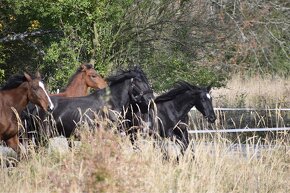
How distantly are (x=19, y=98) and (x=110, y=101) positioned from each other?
1554mm

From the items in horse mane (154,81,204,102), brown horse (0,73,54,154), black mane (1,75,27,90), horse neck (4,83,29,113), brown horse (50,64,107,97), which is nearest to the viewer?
brown horse (0,73,54,154)

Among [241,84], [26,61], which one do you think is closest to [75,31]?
[26,61]

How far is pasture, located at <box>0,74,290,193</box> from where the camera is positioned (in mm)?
6871

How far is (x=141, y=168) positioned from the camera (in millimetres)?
7285

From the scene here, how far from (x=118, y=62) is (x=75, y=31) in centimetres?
175

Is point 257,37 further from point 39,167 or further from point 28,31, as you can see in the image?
point 39,167

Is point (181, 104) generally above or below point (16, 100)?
below

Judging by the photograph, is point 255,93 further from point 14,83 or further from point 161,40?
point 14,83

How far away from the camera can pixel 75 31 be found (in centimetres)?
1830

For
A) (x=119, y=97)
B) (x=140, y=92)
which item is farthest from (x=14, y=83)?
(x=140, y=92)

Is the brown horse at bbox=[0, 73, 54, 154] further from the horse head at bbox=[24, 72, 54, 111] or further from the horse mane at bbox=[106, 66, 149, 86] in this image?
the horse mane at bbox=[106, 66, 149, 86]

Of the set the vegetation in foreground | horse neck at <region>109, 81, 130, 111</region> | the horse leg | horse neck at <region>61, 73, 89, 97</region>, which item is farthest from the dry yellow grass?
the vegetation in foreground

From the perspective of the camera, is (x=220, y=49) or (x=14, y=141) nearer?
(x=14, y=141)

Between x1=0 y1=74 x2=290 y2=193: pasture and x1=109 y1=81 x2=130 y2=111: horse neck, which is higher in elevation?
x1=109 y1=81 x2=130 y2=111: horse neck
